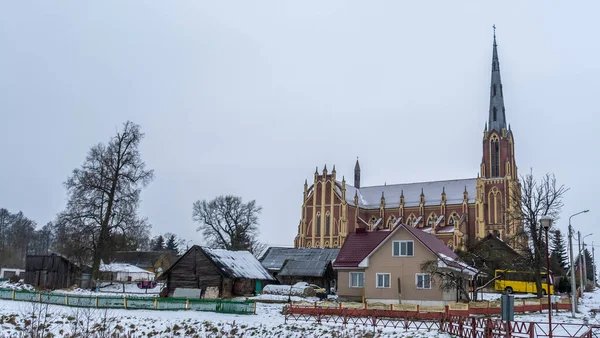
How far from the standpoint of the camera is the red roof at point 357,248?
39.6 m

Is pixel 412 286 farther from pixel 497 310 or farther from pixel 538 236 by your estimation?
pixel 538 236

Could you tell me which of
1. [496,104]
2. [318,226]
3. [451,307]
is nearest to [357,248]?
[451,307]

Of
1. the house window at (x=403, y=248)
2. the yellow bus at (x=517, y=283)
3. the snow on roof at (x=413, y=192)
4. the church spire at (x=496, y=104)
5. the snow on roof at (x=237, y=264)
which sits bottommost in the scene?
the yellow bus at (x=517, y=283)

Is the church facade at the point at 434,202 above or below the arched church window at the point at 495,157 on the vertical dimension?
below

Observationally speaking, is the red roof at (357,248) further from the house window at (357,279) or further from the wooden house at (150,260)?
the wooden house at (150,260)

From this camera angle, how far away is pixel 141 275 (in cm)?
8119

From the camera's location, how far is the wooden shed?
48.1 metres

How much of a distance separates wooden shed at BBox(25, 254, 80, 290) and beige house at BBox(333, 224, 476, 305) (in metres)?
24.0

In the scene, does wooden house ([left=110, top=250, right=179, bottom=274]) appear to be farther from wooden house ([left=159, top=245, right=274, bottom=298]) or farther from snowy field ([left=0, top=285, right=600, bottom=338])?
snowy field ([left=0, top=285, right=600, bottom=338])

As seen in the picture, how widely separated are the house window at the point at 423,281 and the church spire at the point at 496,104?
60.2 metres

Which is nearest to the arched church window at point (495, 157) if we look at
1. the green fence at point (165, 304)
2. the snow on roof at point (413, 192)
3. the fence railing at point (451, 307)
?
the snow on roof at point (413, 192)

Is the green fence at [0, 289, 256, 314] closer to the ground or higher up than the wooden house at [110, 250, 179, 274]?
closer to the ground

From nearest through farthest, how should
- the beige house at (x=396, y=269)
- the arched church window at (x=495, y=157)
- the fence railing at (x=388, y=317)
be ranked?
the fence railing at (x=388, y=317), the beige house at (x=396, y=269), the arched church window at (x=495, y=157)

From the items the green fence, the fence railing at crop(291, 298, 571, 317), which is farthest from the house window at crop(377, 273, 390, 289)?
the green fence
